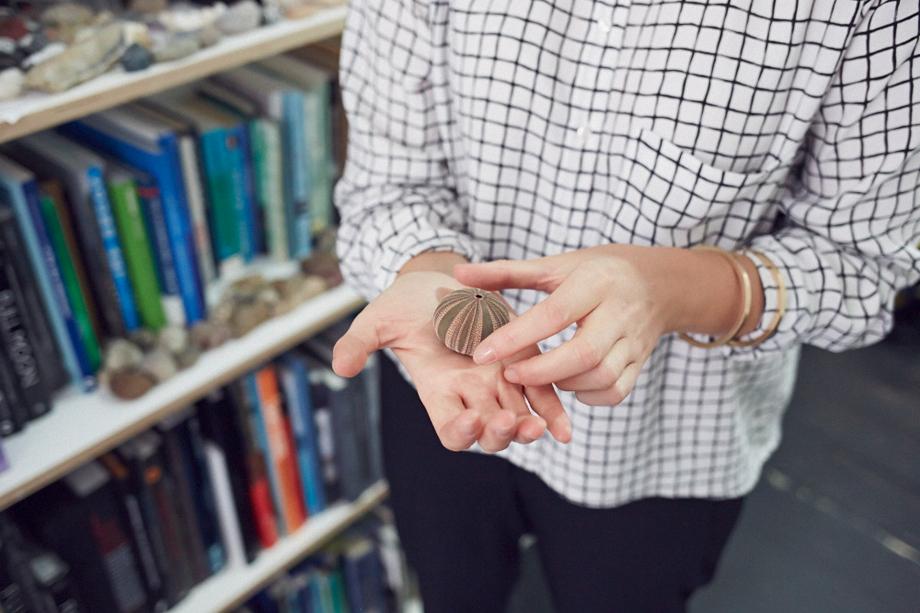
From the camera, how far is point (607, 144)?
2.35ft

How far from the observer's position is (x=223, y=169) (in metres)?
1.09

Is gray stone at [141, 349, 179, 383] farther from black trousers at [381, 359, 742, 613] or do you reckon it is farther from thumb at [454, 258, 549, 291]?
thumb at [454, 258, 549, 291]

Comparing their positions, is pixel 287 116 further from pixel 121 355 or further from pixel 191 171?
pixel 121 355

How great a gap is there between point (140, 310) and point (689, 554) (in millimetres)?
807

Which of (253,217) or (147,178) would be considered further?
(253,217)

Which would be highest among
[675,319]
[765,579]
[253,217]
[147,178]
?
[675,319]

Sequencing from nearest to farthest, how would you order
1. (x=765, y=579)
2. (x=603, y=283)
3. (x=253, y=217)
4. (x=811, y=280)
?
(x=603, y=283) < (x=811, y=280) < (x=253, y=217) < (x=765, y=579)

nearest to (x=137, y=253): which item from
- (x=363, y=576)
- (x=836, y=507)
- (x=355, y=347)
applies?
(x=355, y=347)

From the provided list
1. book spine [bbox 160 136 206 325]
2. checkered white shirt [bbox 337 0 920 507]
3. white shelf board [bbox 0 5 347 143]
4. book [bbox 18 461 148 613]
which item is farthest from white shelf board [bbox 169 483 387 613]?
white shelf board [bbox 0 5 347 143]

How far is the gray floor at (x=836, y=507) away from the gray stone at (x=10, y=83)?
1384mm

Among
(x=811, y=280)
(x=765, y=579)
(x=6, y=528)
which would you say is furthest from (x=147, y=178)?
(x=765, y=579)

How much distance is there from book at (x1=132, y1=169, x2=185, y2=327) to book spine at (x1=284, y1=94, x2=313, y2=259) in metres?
0.22

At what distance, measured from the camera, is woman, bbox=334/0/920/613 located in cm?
60

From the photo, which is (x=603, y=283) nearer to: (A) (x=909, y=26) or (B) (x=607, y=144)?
(B) (x=607, y=144)
